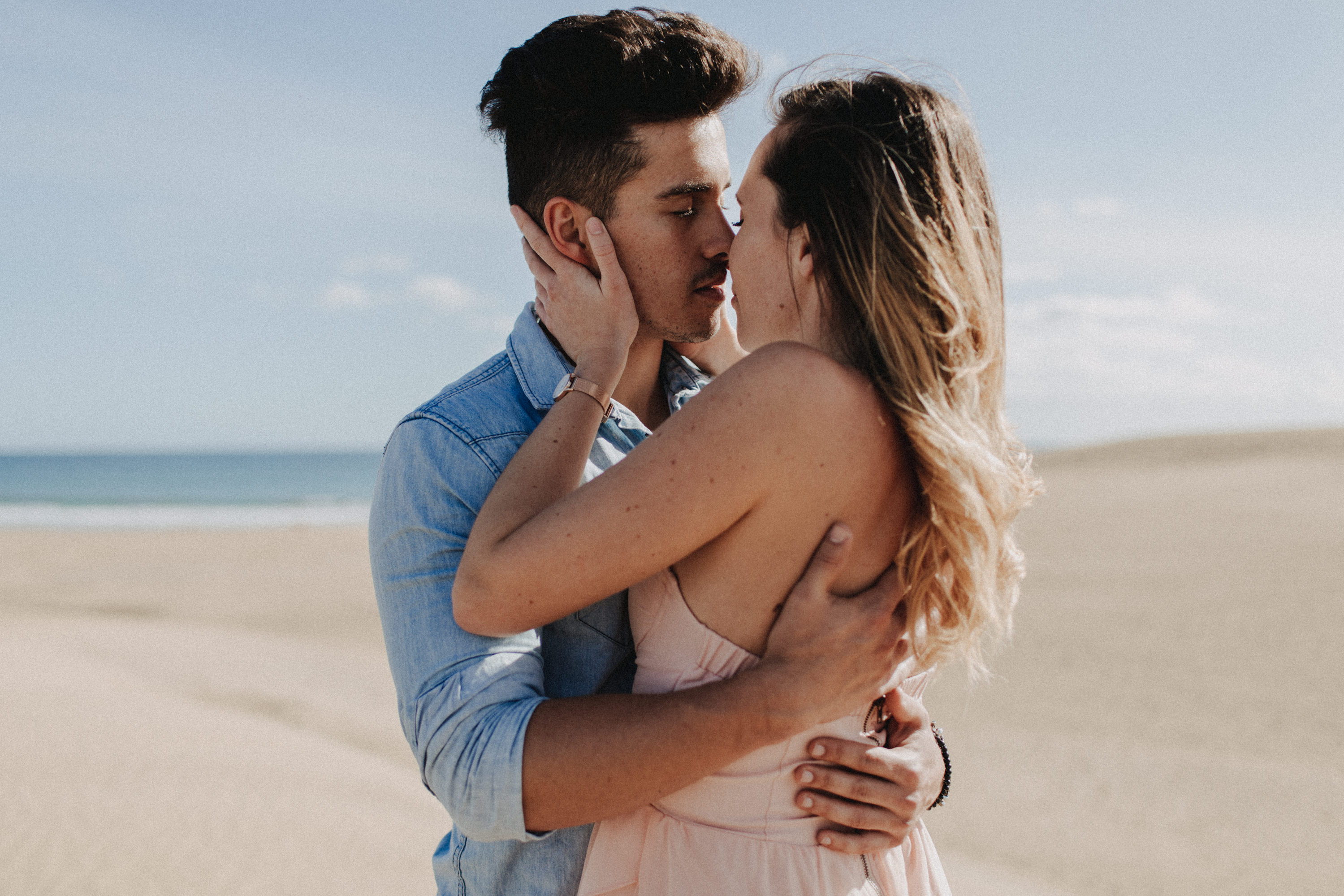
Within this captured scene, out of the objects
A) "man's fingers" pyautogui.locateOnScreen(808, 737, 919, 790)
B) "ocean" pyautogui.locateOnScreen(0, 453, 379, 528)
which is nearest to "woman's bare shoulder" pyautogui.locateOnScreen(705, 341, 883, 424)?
"man's fingers" pyautogui.locateOnScreen(808, 737, 919, 790)

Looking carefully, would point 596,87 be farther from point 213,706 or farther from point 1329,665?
point 1329,665

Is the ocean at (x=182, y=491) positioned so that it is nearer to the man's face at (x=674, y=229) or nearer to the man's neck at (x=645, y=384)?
the man's neck at (x=645, y=384)

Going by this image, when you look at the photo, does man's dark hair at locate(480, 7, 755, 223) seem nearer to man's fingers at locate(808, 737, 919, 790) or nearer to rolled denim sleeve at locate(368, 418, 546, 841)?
rolled denim sleeve at locate(368, 418, 546, 841)

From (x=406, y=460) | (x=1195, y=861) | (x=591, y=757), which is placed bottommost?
(x=1195, y=861)

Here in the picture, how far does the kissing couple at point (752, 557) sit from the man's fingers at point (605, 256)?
25 cm

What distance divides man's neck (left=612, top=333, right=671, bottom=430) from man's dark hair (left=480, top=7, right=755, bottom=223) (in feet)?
1.37

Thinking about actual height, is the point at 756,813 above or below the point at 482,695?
below

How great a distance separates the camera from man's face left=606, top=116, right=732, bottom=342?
271cm

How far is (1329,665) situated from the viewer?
1087 cm

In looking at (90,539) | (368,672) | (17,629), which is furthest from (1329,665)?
(90,539)

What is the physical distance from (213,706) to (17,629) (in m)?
4.73

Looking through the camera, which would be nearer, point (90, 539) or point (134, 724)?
point (134, 724)

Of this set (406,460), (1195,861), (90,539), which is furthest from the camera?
(90,539)

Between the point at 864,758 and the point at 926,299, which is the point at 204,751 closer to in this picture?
the point at 864,758
